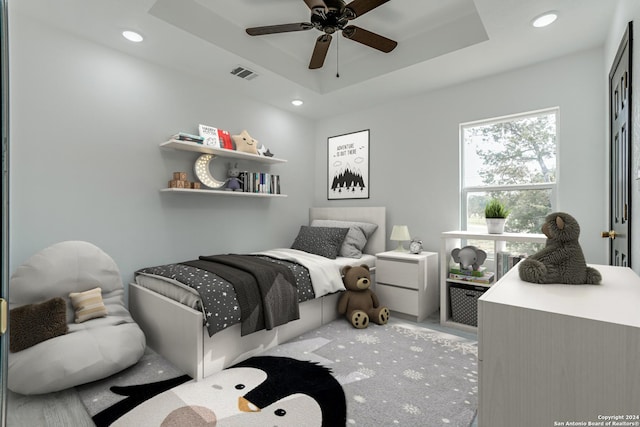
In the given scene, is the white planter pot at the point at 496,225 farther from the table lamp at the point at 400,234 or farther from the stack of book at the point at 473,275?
the table lamp at the point at 400,234

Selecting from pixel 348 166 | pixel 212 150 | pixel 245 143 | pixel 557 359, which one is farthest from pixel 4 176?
pixel 348 166

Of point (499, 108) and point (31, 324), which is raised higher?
point (499, 108)

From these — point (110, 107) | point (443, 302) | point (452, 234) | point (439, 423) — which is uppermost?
point (110, 107)

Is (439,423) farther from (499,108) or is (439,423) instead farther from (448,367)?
(499,108)

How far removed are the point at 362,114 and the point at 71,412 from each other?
3831 millimetres

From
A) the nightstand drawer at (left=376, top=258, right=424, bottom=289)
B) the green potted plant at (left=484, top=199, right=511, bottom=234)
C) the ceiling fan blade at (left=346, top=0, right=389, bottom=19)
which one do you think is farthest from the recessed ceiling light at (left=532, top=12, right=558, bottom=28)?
the nightstand drawer at (left=376, top=258, right=424, bottom=289)

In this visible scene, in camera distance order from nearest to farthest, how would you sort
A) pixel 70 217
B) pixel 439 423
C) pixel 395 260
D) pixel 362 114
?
pixel 439 423
pixel 70 217
pixel 395 260
pixel 362 114

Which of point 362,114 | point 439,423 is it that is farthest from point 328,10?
point 439,423

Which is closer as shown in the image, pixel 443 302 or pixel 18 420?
pixel 18 420

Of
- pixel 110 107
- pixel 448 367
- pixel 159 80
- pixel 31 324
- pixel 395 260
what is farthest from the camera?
pixel 395 260

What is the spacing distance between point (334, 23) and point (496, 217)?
208 cm

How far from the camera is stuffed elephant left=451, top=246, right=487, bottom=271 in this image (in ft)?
9.61

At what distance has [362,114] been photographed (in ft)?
13.3

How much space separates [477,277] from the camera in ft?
9.48
